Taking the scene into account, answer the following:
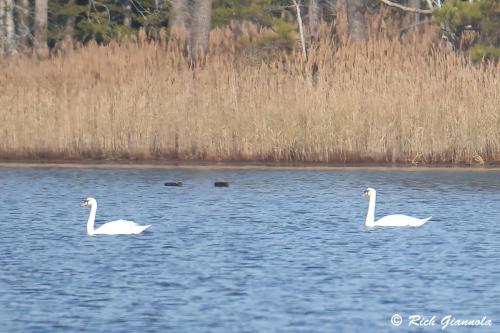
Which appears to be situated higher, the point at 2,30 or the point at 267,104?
the point at 2,30

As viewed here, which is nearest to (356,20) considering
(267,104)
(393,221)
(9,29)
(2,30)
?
(267,104)

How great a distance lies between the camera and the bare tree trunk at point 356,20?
96.9 ft

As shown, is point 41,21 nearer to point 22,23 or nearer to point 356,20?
point 22,23

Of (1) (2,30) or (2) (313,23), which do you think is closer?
(2) (313,23)

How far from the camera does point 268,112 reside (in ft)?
80.1

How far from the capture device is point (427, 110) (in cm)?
2405

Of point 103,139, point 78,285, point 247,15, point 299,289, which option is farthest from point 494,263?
point 247,15

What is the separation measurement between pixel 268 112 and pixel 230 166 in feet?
4.07

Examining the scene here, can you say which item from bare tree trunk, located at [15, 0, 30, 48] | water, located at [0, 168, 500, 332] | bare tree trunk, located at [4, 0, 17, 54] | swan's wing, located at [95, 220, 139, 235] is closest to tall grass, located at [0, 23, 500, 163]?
water, located at [0, 168, 500, 332]

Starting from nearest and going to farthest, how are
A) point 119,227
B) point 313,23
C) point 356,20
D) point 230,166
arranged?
point 119,227
point 230,166
point 356,20
point 313,23

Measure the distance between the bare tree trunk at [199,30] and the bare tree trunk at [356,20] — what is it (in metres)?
3.09

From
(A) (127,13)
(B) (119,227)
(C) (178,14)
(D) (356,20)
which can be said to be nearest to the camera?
(B) (119,227)

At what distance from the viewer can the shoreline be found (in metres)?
24.0

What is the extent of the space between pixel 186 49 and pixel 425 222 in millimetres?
14134
